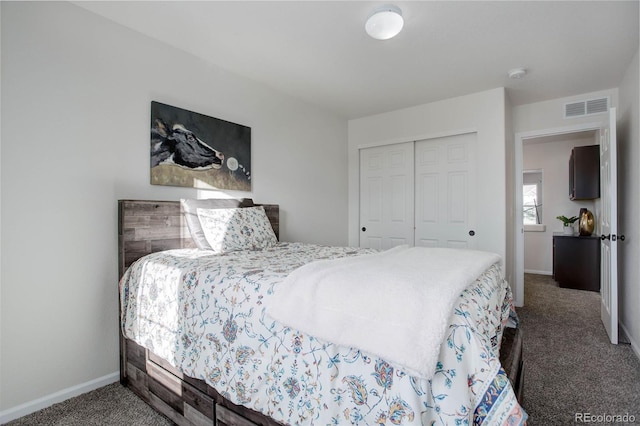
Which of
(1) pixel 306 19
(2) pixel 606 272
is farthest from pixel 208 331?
(2) pixel 606 272

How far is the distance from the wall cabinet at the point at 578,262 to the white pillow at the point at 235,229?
467cm

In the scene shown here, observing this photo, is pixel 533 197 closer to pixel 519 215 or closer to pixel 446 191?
pixel 519 215

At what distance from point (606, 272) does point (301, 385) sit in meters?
3.28

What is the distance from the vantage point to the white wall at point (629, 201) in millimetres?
2557

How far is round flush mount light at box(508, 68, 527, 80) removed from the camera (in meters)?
2.95

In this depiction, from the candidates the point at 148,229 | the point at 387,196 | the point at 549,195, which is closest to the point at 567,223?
the point at 549,195

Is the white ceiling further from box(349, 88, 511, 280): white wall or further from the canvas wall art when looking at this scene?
the canvas wall art

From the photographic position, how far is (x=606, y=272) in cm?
297

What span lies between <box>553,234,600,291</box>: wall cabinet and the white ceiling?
2.41 metres

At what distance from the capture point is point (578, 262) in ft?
15.6

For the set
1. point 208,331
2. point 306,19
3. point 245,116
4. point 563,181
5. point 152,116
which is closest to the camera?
point 208,331

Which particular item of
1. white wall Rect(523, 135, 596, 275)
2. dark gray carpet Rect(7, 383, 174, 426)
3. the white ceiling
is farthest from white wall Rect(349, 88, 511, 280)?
dark gray carpet Rect(7, 383, 174, 426)

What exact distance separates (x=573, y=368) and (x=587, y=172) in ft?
11.9

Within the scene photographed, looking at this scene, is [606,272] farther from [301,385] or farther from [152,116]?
[152,116]
